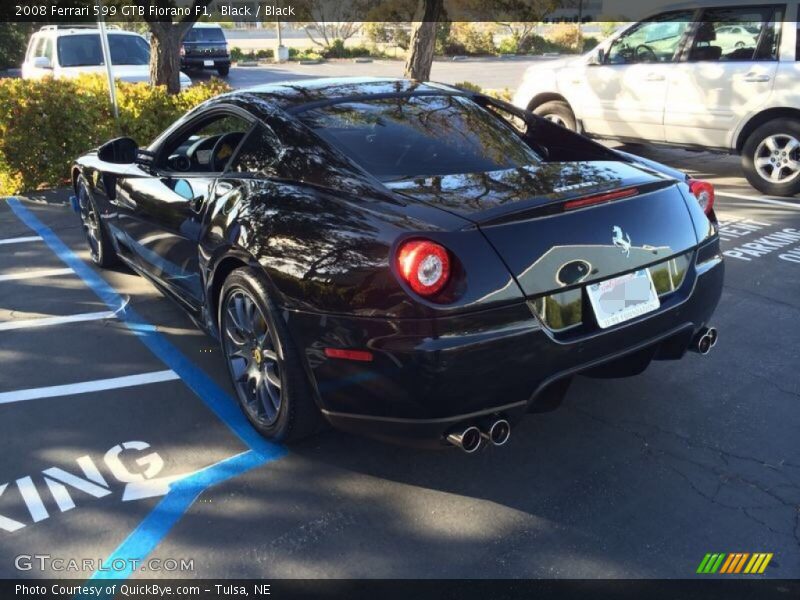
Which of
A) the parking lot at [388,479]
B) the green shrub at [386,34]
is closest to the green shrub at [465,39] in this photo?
the green shrub at [386,34]

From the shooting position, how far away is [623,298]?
9.20 feet

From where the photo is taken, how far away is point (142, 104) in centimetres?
846

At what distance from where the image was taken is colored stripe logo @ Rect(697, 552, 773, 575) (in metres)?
2.46

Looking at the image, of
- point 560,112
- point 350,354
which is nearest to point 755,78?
point 560,112

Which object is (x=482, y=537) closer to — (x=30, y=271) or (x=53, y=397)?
(x=53, y=397)

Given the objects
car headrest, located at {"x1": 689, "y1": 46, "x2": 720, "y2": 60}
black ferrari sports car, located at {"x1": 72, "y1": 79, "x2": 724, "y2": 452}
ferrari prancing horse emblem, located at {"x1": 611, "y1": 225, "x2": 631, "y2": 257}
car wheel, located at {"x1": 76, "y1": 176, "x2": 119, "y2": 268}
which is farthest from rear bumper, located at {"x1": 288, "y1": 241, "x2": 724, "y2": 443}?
car headrest, located at {"x1": 689, "y1": 46, "x2": 720, "y2": 60}

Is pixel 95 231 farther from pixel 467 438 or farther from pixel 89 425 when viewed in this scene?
pixel 467 438

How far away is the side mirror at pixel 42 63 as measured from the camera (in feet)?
39.9

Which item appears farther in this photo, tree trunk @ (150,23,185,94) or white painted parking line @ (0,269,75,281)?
tree trunk @ (150,23,185,94)

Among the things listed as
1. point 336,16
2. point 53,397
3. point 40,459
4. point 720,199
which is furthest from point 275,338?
point 336,16

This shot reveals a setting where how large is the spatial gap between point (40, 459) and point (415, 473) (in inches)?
65.9

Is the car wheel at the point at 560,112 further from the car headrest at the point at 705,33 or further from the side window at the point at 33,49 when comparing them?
the side window at the point at 33,49

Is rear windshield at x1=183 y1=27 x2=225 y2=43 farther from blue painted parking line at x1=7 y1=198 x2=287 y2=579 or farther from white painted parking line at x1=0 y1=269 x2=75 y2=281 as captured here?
blue painted parking line at x1=7 y1=198 x2=287 y2=579

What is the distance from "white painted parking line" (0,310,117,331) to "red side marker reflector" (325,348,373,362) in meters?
2.65
